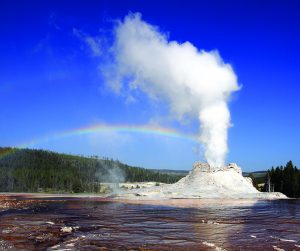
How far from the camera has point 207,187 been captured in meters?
69.4

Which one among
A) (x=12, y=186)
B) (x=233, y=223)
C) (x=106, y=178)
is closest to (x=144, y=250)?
(x=233, y=223)

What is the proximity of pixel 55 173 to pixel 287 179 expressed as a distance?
82.4m

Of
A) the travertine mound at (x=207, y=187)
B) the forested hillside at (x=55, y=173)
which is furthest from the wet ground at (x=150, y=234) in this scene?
the forested hillside at (x=55, y=173)

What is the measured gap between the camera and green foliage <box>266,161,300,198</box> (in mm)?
88938

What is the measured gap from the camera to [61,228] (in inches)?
1053

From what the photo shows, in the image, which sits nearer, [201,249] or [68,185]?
[201,249]

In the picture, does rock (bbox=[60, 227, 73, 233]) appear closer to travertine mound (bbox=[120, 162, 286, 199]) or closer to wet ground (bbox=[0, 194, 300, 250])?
wet ground (bbox=[0, 194, 300, 250])

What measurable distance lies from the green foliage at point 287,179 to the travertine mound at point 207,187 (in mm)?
15670

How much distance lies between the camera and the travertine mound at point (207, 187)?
220 ft

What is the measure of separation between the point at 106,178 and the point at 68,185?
4001 centimetres

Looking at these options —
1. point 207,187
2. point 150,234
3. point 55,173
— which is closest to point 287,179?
point 207,187

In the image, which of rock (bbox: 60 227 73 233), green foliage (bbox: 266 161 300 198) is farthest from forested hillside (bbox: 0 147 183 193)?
rock (bbox: 60 227 73 233)

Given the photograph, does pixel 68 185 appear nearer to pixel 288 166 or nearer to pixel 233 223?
pixel 288 166

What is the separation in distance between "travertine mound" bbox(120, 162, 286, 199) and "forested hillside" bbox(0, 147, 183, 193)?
55.8 metres
